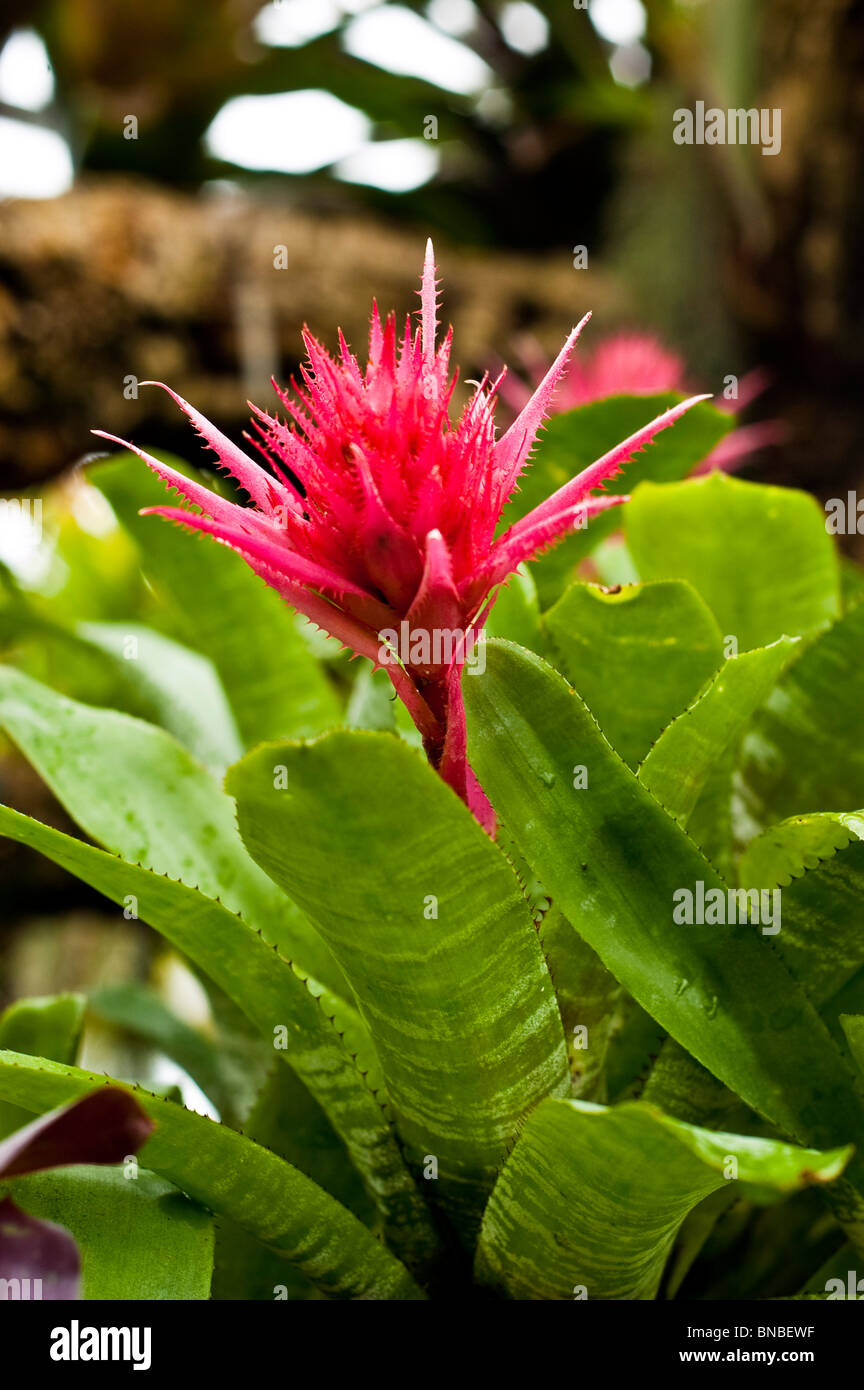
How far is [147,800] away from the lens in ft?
1.80

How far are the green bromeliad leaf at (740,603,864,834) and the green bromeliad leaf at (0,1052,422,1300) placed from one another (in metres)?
0.29

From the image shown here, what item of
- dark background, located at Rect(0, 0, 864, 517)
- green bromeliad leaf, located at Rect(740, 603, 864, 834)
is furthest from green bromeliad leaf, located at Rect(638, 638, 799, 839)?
dark background, located at Rect(0, 0, 864, 517)

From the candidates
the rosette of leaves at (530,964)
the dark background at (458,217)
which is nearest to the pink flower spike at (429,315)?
the rosette of leaves at (530,964)

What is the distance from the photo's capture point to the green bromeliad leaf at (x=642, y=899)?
0.37 m

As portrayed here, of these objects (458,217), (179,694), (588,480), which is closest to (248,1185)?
(588,480)

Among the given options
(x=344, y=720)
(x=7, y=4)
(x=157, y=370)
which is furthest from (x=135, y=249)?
(x=344, y=720)

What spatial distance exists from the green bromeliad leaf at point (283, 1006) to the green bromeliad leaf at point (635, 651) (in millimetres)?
193

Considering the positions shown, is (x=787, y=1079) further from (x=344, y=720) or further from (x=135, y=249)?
(x=135, y=249)

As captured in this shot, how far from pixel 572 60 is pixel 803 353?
0.92m

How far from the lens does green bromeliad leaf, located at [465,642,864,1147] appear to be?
14.6 inches

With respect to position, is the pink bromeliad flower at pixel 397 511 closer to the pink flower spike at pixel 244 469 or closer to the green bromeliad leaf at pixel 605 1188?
the pink flower spike at pixel 244 469

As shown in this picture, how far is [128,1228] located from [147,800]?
213mm

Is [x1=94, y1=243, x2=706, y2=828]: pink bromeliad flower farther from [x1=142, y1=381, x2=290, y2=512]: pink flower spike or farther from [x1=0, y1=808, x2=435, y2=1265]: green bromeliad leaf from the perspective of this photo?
[x1=0, y1=808, x2=435, y2=1265]: green bromeliad leaf
